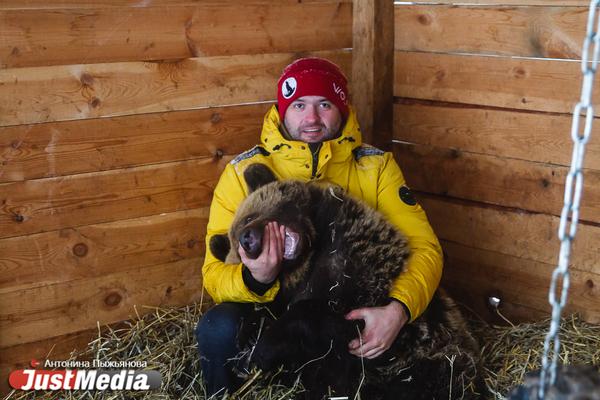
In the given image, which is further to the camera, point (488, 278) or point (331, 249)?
point (488, 278)

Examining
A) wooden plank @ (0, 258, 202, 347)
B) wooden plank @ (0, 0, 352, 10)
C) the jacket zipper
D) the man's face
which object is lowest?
wooden plank @ (0, 258, 202, 347)

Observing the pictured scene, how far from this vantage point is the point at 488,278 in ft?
14.2

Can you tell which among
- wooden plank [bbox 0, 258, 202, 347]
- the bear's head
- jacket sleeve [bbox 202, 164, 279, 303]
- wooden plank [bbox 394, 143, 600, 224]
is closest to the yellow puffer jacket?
jacket sleeve [bbox 202, 164, 279, 303]

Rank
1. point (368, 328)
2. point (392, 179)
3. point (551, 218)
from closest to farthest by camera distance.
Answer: point (368, 328) → point (392, 179) → point (551, 218)

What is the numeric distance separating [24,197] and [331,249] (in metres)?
1.54

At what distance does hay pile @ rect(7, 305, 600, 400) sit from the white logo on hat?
134 centimetres

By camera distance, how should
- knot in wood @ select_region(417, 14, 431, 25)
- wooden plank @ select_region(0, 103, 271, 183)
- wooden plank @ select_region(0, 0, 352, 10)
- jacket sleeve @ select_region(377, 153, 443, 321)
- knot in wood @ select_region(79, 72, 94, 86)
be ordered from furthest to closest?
1. knot in wood @ select_region(417, 14, 431, 25)
2. knot in wood @ select_region(79, 72, 94, 86)
3. wooden plank @ select_region(0, 103, 271, 183)
4. wooden plank @ select_region(0, 0, 352, 10)
5. jacket sleeve @ select_region(377, 153, 443, 321)

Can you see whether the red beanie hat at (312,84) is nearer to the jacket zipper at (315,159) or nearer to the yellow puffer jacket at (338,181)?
the yellow puffer jacket at (338,181)

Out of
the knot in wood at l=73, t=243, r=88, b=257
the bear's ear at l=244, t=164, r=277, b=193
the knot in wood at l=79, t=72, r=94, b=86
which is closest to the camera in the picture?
the bear's ear at l=244, t=164, r=277, b=193

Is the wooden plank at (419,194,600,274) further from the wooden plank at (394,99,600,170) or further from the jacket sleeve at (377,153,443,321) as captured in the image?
the jacket sleeve at (377,153,443,321)

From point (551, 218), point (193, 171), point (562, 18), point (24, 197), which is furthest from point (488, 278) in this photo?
point (24, 197)

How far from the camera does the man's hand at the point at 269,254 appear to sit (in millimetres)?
2914

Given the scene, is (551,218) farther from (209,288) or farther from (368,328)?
(209,288)

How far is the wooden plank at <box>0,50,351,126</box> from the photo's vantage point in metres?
3.50
